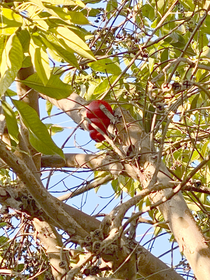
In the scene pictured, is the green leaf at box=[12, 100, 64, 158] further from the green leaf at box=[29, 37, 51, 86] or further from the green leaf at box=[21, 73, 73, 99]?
the green leaf at box=[29, 37, 51, 86]

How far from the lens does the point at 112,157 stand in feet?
4.98

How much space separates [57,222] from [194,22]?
883 millimetres

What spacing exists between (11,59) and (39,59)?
9 centimetres

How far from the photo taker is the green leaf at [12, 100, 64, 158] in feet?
3.83

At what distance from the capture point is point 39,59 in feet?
2.94

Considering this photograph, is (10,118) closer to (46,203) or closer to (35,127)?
(35,127)

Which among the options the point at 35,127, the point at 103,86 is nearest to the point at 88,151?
the point at 103,86

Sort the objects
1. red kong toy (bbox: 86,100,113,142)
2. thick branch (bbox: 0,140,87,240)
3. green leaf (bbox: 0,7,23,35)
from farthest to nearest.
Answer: red kong toy (bbox: 86,100,113,142)
thick branch (bbox: 0,140,87,240)
green leaf (bbox: 0,7,23,35)

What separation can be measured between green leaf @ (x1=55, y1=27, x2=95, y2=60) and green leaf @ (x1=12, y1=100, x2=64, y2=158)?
38 cm

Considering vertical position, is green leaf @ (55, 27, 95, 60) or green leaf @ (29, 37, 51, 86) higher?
green leaf @ (29, 37, 51, 86)

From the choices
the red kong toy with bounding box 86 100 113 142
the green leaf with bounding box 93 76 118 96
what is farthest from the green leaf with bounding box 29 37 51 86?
the green leaf with bounding box 93 76 118 96

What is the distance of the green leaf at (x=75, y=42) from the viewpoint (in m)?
0.80

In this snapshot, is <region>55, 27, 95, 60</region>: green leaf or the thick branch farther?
the thick branch

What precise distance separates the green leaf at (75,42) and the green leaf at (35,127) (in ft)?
1.25
